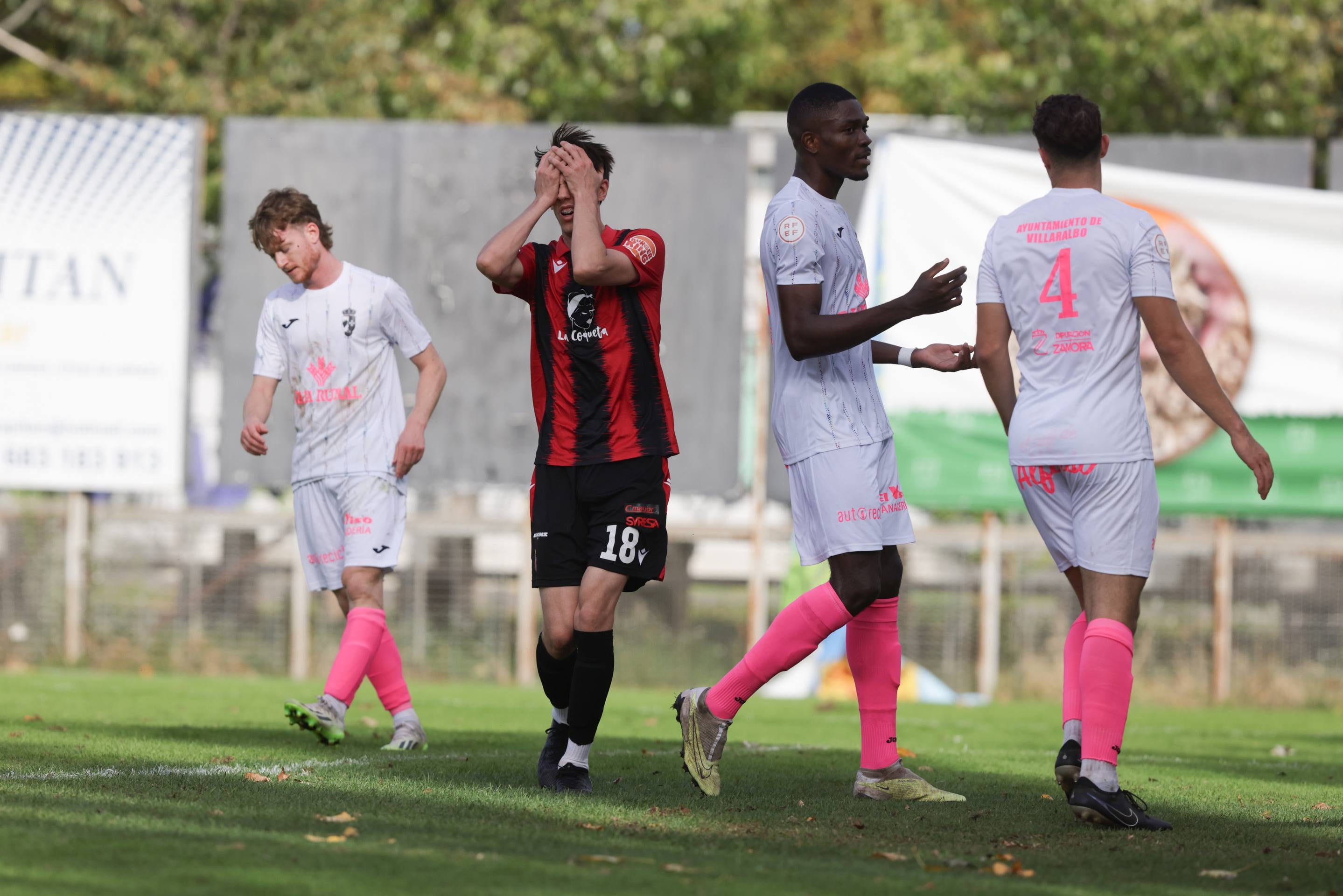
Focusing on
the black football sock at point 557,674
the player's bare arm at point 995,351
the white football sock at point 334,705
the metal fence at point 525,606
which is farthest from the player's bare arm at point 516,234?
the metal fence at point 525,606

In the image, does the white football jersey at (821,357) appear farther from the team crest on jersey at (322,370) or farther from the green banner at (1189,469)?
the green banner at (1189,469)

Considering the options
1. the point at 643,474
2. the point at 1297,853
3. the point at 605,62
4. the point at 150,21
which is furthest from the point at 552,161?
the point at 605,62

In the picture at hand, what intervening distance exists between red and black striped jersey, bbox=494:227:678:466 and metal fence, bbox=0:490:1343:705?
8.08 metres

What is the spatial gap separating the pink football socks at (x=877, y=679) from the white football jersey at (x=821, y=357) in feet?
1.97

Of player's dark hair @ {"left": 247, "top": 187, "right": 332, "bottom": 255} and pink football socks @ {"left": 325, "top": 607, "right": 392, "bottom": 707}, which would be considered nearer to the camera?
pink football socks @ {"left": 325, "top": 607, "right": 392, "bottom": 707}

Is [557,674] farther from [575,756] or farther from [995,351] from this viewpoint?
[995,351]

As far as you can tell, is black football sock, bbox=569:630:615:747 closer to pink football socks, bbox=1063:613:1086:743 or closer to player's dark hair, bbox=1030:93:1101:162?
pink football socks, bbox=1063:613:1086:743

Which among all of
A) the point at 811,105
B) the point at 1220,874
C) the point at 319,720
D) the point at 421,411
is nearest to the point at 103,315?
the point at 421,411

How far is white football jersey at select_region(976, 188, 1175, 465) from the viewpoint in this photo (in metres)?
5.04

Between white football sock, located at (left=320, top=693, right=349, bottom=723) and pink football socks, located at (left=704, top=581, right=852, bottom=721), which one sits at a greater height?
pink football socks, located at (left=704, top=581, right=852, bottom=721)

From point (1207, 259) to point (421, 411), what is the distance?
8.33 m

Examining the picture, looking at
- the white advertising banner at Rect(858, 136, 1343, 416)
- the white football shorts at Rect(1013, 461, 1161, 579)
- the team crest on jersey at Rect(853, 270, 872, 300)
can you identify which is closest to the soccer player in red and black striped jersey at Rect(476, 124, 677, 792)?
the team crest on jersey at Rect(853, 270, 872, 300)

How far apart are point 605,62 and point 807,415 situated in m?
17.5

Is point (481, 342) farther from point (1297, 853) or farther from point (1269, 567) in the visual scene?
point (1297, 853)
